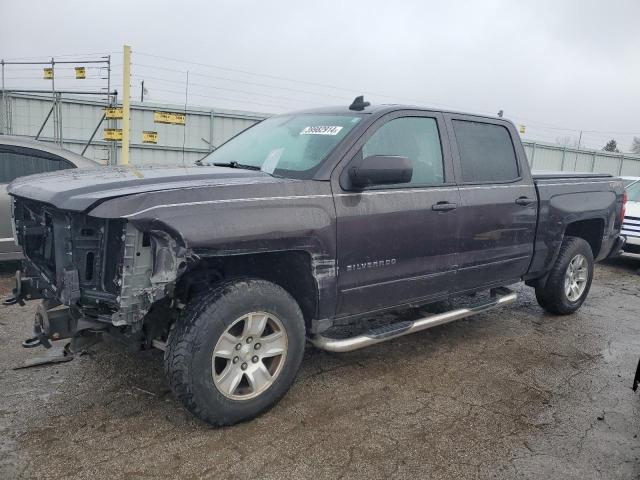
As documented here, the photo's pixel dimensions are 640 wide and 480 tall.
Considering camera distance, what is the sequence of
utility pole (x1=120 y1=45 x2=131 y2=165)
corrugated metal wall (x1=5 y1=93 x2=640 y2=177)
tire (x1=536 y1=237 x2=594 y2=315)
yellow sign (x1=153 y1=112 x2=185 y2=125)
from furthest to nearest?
corrugated metal wall (x1=5 y1=93 x2=640 y2=177), yellow sign (x1=153 y1=112 x2=185 y2=125), utility pole (x1=120 y1=45 x2=131 y2=165), tire (x1=536 y1=237 x2=594 y2=315)

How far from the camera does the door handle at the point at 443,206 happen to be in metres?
3.86

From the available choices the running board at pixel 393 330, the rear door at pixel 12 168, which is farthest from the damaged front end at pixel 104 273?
the rear door at pixel 12 168

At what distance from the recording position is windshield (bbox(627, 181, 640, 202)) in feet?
30.5

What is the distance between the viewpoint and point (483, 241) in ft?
14.1

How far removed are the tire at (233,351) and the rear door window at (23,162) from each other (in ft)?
13.5

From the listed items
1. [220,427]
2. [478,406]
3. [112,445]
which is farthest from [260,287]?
[478,406]

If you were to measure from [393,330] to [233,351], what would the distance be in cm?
120

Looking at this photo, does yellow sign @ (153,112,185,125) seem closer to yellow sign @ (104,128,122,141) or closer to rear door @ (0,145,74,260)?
yellow sign @ (104,128,122,141)

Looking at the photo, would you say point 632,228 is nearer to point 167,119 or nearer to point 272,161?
point 272,161

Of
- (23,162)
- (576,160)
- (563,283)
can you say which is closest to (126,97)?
(23,162)

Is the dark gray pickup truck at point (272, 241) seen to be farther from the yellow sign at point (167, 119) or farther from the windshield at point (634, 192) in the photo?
the yellow sign at point (167, 119)

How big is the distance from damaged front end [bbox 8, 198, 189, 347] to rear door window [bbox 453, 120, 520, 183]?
254 centimetres

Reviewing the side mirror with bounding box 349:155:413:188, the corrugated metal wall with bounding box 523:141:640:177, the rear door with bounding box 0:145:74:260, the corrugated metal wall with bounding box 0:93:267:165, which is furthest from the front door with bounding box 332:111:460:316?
the corrugated metal wall with bounding box 523:141:640:177

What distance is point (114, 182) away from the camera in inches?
110
